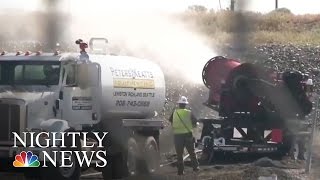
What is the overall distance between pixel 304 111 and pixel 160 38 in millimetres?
9999

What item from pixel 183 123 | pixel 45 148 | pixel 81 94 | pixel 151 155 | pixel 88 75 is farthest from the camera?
pixel 151 155

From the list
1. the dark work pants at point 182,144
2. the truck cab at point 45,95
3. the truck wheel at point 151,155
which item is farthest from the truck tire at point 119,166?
the truck cab at point 45,95

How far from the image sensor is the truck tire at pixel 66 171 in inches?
615


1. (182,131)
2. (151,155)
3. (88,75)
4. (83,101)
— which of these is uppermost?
(88,75)

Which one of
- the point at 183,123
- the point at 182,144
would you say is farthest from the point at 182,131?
the point at 182,144

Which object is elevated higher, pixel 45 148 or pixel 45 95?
pixel 45 95

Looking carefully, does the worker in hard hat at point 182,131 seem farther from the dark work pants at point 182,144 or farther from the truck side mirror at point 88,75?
the truck side mirror at point 88,75

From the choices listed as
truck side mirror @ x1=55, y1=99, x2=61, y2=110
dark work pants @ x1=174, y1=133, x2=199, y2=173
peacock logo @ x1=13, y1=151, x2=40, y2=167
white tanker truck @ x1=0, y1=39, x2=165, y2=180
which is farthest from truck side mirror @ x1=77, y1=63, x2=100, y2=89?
dark work pants @ x1=174, y1=133, x2=199, y2=173

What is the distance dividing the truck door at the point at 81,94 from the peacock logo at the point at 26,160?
1.21 m

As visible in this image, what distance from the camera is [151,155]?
19.3 m

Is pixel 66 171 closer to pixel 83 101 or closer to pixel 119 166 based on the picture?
pixel 83 101

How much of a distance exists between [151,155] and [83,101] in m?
3.28

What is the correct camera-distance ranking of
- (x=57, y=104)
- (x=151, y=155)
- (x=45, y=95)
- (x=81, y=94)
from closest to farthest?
(x=45, y=95) < (x=57, y=104) < (x=81, y=94) < (x=151, y=155)

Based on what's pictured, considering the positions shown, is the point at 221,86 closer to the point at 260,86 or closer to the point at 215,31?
the point at 260,86
